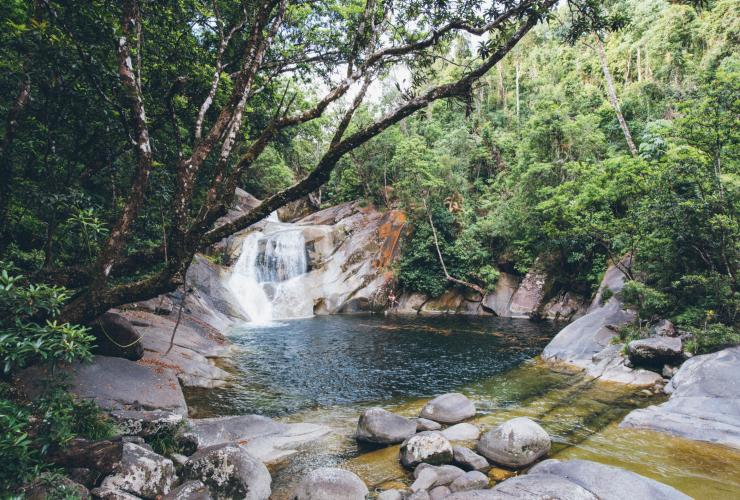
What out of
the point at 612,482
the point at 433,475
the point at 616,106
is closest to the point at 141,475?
the point at 433,475

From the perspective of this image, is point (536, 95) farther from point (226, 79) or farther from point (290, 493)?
point (290, 493)

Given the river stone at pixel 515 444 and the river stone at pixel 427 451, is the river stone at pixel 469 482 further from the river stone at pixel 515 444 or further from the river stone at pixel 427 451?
the river stone at pixel 515 444

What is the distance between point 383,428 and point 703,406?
681 cm

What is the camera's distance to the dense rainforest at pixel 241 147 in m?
5.71

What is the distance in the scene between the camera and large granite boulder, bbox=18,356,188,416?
734cm

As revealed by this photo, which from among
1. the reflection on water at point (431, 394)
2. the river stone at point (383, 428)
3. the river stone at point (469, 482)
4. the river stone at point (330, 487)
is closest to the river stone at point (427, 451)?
Result: the reflection on water at point (431, 394)

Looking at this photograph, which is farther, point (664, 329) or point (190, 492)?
point (664, 329)

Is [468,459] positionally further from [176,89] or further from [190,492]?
[176,89]

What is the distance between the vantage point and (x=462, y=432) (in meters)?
7.81

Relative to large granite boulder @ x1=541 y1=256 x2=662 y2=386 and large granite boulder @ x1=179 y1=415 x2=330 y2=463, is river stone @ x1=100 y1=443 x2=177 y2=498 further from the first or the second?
large granite boulder @ x1=541 y1=256 x2=662 y2=386

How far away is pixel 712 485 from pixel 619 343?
804 cm

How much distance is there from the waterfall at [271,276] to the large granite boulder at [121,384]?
16913 millimetres

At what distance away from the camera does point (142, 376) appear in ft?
29.3

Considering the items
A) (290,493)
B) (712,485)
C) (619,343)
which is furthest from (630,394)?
(290,493)
